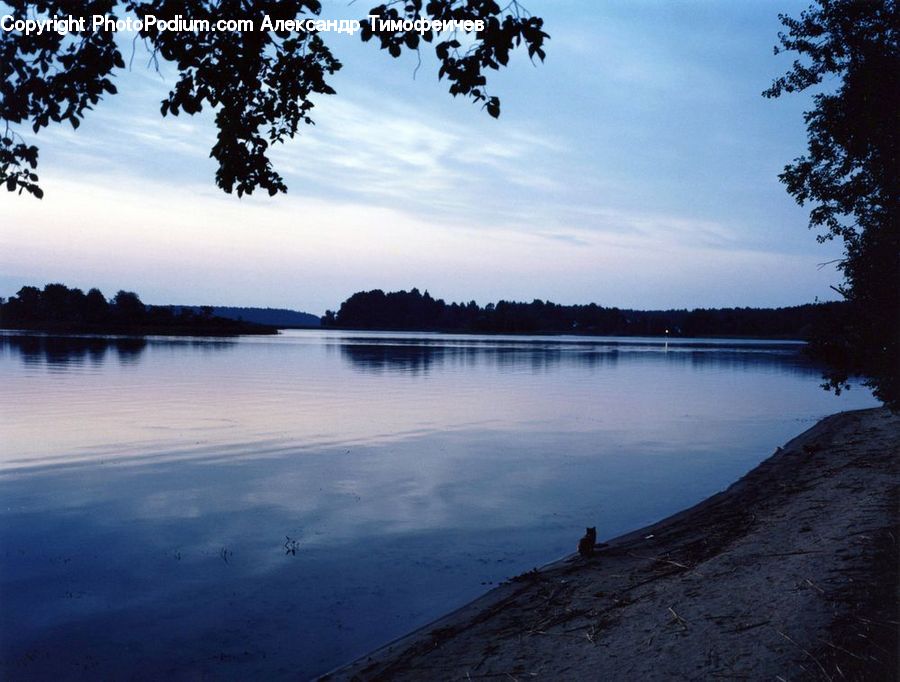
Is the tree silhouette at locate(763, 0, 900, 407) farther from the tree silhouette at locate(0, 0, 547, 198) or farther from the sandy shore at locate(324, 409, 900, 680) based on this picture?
the tree silhouette at locate(0, 0, 547, 198)

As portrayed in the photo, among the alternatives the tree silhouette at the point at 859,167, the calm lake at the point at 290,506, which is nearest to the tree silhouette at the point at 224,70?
the calm lake at the point at 290,506

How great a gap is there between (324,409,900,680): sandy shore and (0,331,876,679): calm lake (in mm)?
1402

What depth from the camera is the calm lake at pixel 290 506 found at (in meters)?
11.5

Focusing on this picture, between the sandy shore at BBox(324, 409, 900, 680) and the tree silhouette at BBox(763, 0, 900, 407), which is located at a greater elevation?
the tree silhouette at BBox(763, 0, 900, 407)

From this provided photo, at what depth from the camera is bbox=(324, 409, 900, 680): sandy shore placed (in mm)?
8078

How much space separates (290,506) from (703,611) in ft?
39.2

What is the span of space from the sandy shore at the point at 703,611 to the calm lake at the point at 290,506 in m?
1.40

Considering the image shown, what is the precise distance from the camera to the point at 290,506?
19047mm

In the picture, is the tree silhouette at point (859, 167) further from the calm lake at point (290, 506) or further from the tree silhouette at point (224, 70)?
the tree silhouette at point (224, 70)

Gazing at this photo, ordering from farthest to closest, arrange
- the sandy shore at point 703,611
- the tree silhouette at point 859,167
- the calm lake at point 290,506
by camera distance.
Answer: the tree silhouette at point 859,167, the calm lake at point 290,506, the sandy shore at point 703,611

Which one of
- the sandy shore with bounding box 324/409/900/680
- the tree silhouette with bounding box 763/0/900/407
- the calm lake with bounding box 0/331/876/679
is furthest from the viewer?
the tree silhouette with bounding box 763/0/900/407

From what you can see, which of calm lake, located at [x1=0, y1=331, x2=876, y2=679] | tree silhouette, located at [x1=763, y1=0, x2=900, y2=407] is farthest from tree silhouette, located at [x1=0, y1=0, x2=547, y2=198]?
tree silhouette, located at [x1=763, y1=0, x2=900, y2=407]

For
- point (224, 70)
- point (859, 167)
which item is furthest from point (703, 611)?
point (859, 167)

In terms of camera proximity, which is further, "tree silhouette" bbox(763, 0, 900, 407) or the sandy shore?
"tree silhouette" bbox(763, 0, 900, 407)
